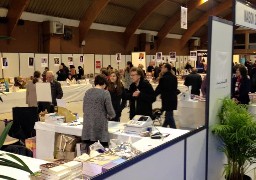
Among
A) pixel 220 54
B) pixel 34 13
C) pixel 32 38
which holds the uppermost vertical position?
pixel 34 13

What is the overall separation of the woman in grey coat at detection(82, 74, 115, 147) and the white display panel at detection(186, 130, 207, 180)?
117 cm

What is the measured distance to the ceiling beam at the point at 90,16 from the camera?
14.3 meters

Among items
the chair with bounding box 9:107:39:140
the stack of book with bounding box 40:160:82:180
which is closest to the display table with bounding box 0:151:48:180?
the stack of book with bounding box 40:160:82:180

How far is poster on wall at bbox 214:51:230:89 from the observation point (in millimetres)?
3354

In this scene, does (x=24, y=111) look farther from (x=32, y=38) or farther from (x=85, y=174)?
(x=32, y=38)

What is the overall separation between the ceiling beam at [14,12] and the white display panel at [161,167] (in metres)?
10.4

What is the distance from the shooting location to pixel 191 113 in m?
7.32

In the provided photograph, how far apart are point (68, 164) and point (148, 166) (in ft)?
1.83

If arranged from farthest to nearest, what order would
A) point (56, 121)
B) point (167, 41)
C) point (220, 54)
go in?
point (167, 41) < point (56, 121) < point (220, 54)

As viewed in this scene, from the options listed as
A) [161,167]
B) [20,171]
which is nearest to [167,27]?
[20,171]

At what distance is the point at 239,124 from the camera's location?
320cm

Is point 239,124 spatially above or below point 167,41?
below

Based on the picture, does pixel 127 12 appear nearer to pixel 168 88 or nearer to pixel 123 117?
pixel 123 117

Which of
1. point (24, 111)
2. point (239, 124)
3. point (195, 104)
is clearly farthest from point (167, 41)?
point (239, 124)
